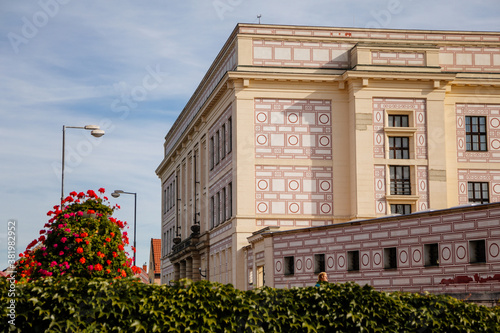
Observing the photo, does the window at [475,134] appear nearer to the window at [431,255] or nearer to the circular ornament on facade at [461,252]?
the window at [431,255]

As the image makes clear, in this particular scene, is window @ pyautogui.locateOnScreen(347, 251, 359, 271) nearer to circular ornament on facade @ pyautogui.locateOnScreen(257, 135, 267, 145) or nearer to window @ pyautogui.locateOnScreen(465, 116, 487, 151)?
circular ornament on facade @ pyautogui.locateOnScreen(257, 135, 267, 145)

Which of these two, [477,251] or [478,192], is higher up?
[478,192]

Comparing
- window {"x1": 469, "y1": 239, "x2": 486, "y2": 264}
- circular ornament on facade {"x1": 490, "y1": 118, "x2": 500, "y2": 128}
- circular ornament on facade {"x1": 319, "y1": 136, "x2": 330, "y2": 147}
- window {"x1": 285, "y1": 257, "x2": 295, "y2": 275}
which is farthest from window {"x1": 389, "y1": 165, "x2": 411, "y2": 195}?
window {"x1": 469, "y1": 239, "x2": 486, "y2": 264}

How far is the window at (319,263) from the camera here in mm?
38375

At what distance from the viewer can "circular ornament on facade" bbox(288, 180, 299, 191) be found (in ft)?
168

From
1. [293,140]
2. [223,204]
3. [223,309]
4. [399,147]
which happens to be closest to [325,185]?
[293,140]

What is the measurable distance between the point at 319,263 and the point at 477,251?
9.93 metres

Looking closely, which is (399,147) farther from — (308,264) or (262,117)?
(308,264)

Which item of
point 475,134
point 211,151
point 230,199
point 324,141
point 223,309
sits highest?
point 211,151

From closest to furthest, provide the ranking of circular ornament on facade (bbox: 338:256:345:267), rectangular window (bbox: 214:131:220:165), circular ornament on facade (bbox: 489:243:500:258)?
circular ornament on facade (bbox: 489:243:500:258) → circular ornament on facade (bbox: 338:256:345:267) → rectangular window (bbox: 214:131:220:165)

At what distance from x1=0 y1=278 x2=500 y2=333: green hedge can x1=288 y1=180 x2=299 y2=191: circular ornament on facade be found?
34.5 metres

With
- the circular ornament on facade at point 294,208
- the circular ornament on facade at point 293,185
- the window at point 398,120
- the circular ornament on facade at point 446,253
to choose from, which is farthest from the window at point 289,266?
the window at point 398,120

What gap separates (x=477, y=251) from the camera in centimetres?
3003

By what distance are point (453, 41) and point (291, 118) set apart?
38.5 feet
